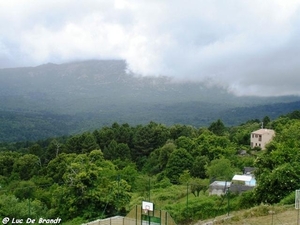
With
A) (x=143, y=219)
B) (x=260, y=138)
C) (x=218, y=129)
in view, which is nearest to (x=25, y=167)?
(x=218, y=129)

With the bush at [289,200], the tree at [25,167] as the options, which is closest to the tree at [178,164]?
the tree at [25,167]

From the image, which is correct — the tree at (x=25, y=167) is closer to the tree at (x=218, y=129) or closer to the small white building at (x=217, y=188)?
the small white building at (x=217, y=188)

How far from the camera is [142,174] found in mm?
44188

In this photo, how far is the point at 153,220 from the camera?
15.9 m

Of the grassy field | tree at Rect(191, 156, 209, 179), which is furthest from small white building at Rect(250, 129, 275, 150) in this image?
the grassy field

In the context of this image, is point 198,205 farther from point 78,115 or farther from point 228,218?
point 78,115

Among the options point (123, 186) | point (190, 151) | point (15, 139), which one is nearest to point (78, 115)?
point (15, 139)

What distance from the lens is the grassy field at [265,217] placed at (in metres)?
15.1

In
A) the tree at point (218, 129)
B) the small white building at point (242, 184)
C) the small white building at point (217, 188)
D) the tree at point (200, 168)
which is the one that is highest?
the tree at point (218, 129)

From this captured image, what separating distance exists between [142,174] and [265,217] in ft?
94.6

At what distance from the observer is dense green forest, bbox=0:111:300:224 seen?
19578mm

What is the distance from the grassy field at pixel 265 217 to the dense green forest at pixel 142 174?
4.49 feet

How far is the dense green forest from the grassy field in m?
1.37

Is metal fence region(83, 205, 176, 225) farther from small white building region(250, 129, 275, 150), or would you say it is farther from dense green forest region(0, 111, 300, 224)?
small white building region(250, 129, 275, 150)
